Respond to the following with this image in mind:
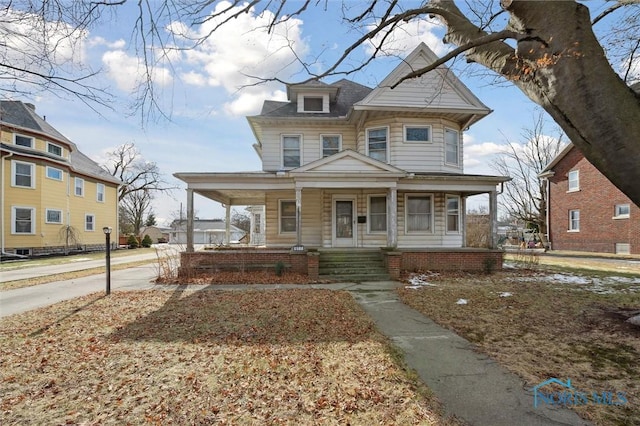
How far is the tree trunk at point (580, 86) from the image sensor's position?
297 centimetres

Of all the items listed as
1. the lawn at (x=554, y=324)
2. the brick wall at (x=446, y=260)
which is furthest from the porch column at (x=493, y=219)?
the lawn at (x=554, y=324)

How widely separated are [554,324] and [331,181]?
7.76 metres

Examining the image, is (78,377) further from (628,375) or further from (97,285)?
(97,285)

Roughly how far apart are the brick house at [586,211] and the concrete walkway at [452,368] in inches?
720

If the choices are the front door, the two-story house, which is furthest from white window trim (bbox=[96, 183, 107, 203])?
the front door

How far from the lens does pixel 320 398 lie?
3.29 m

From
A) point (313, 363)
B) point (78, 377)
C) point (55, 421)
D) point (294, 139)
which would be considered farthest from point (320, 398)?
point (294, 139)

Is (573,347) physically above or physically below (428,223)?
below

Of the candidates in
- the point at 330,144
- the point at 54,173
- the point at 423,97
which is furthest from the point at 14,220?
the point at 423,97

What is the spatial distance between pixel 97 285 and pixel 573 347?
1154 centimetres

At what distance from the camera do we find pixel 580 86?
10.2 feet

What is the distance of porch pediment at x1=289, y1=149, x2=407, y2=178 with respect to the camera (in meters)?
11.7

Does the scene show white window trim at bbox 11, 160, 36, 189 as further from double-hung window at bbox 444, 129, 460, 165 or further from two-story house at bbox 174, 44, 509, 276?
double-hung window at bbox 444, 129, 460, 165
